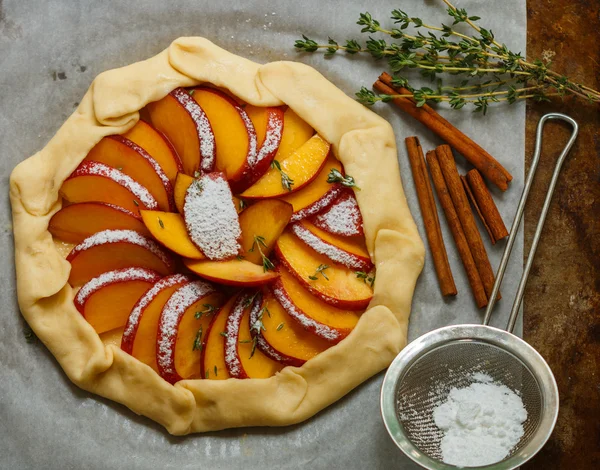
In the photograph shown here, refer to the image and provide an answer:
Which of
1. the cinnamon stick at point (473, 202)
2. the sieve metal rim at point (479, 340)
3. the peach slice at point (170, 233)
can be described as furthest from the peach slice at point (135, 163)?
the cinnamon stick at point (473, 202)

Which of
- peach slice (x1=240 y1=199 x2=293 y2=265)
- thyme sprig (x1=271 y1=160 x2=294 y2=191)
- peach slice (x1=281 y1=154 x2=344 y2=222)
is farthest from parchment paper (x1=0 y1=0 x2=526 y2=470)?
peach slice (x1=240 y1=199 x2=293 y2=265)

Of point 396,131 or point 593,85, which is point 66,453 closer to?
point 396,131

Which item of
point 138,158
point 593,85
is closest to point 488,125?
point 593,85

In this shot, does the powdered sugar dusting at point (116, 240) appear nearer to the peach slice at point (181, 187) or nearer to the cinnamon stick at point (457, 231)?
the peach slice at point (181, 187)

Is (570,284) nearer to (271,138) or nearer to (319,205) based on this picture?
(319,205)

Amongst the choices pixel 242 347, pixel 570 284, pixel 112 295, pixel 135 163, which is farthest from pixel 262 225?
pixel 570 284

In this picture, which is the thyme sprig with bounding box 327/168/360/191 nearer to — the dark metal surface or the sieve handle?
the sieve handle

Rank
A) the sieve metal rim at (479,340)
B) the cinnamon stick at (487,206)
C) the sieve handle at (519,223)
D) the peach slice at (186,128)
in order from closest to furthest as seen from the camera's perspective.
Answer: the sieve metal rim at (479,340) < the peach slice at (186,128) < the sieve handle at (519,223) < the cinnamon stick at (487,206)
